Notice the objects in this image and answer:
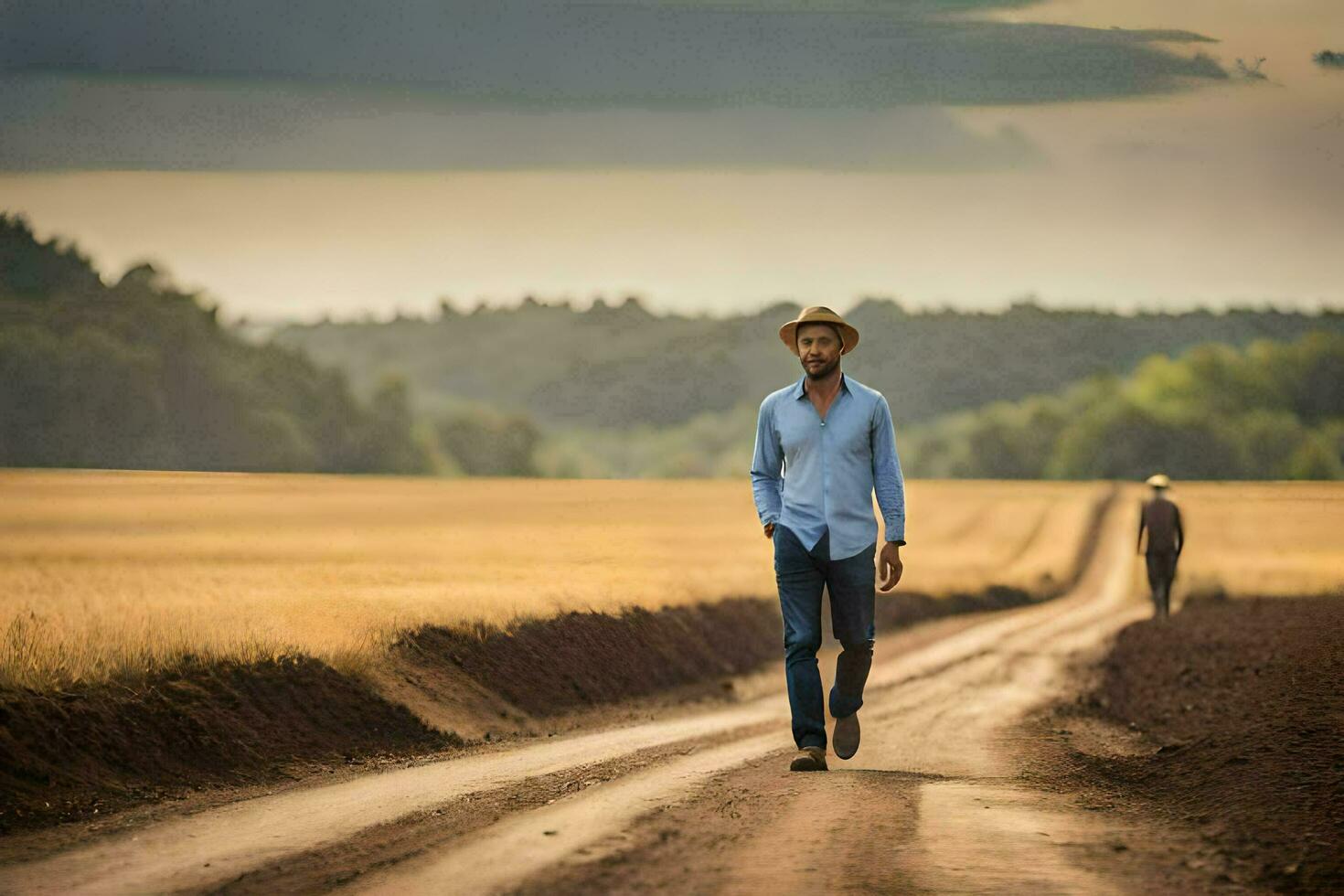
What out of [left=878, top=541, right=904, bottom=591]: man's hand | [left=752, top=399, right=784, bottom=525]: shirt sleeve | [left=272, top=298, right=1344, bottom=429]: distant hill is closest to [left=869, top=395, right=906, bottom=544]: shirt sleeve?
[left=878, top=541, right=904, bottom=591]: man's hand

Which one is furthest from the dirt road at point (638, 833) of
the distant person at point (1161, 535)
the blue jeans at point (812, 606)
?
the distant person at point (1161, 535)

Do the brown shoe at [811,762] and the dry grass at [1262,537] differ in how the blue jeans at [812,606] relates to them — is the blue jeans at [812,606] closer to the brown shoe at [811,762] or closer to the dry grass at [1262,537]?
the brown shoe at [811,762]

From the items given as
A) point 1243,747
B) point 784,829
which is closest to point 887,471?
point 784,829

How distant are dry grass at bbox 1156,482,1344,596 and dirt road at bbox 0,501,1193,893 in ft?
69.4

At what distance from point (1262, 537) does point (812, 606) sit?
189 feet

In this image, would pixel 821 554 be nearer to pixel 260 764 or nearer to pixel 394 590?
pixel 260 764

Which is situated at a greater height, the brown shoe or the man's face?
the man's face

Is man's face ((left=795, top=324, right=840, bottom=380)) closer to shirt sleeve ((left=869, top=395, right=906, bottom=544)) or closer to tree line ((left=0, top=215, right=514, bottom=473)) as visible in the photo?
shirt sleeve ((left=869, top=395, right=906, bottom=544))

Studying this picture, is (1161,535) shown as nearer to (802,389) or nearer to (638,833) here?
(802,389)

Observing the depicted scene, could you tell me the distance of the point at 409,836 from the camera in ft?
31.0

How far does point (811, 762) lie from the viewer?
1141 cm

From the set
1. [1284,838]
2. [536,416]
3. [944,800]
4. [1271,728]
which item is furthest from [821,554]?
[536,416]

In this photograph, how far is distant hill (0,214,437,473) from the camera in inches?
2908

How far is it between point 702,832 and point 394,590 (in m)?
15.2
